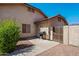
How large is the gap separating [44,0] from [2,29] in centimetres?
345

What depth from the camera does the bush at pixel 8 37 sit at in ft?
40.6

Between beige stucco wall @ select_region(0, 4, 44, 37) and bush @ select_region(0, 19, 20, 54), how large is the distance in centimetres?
336

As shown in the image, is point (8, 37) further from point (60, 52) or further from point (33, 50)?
point (60, 52)

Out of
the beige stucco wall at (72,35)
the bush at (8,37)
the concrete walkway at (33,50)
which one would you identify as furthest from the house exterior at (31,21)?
the bush at (8,37)

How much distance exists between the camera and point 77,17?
45.7ft

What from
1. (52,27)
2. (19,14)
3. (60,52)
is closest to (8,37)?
(60,52)

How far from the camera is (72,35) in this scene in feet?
45.1

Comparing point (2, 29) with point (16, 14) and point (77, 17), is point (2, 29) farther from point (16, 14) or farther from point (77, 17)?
point (77, 17)

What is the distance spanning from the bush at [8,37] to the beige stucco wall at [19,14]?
3.36m

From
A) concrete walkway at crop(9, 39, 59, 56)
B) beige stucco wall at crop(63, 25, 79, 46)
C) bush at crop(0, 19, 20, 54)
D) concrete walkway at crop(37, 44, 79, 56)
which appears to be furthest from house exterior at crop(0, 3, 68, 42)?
bush at crop(0, 19, 20, 54)

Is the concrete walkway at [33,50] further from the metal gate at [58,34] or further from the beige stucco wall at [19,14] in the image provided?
the beige stucco wall at [19,14]

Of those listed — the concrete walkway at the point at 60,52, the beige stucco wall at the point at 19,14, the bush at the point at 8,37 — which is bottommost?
the concrete walkway at the point at 60,52

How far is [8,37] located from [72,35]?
186 inches

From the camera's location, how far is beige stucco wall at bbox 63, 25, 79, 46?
1327 centimetres
